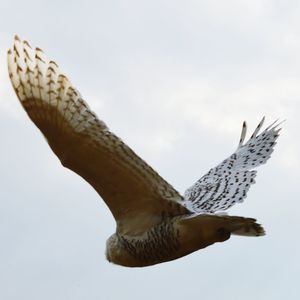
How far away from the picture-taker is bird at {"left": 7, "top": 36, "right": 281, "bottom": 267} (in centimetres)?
1217

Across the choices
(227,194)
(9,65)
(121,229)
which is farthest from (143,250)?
(9,65)

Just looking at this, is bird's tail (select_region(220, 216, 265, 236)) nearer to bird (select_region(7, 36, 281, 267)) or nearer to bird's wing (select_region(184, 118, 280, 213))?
bird (select_region(7, 36, 281, 267))

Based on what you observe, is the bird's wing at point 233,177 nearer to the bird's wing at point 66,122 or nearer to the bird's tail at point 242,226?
the bird's tail at point 242,226

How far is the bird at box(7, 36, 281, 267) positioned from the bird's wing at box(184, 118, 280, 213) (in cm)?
4

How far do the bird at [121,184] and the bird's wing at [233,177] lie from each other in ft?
0.12

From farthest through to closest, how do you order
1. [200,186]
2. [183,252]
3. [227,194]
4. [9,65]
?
[200,186] → [227,194] → [183,252] → [9,65]

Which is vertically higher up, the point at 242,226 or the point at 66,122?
the point at 66,122

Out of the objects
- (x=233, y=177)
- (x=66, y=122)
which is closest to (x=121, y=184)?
(x=66, y=122)

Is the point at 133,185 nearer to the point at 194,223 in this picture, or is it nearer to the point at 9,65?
the point at 194,223

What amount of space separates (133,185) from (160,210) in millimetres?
565

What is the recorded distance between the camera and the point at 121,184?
42.3 ft

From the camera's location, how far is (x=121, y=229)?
13508mm

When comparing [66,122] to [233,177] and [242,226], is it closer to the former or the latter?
[242,226]

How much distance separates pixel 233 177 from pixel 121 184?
107 inches
